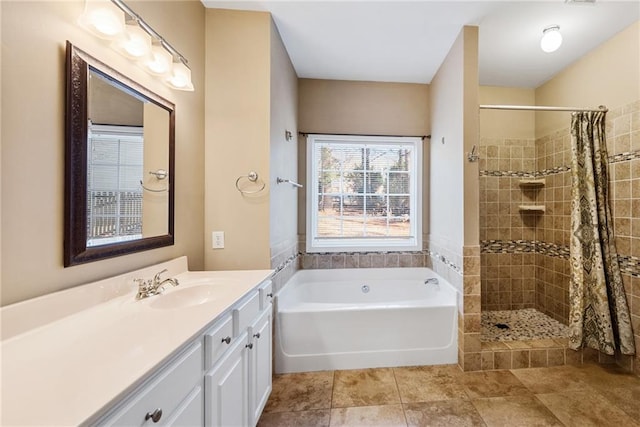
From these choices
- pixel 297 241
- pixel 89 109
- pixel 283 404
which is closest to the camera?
pixel 89 109

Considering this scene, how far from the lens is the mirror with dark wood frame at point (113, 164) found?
988 mm

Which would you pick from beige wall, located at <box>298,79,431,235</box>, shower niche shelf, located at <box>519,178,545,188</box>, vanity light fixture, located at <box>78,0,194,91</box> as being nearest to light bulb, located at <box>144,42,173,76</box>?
vanity light fixture, located at <box>78,0,194,91</box>

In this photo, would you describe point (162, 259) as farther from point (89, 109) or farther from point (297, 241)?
point (297, 241)

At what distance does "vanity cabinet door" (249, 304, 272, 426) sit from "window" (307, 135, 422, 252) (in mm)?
1423

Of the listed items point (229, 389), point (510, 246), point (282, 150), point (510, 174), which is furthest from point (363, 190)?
point (229, 389)

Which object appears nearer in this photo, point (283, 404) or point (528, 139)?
point (283, 404)

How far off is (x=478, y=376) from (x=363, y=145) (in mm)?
2338

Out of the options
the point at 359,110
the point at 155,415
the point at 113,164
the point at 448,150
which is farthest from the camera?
the point at 359,110

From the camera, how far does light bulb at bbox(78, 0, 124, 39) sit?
102cm

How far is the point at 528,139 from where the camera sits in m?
2.92

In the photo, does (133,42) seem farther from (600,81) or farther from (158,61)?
(600,81)

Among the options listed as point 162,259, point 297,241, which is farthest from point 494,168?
point 162,259

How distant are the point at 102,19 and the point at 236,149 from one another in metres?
0.89

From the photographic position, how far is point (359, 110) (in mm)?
2854
